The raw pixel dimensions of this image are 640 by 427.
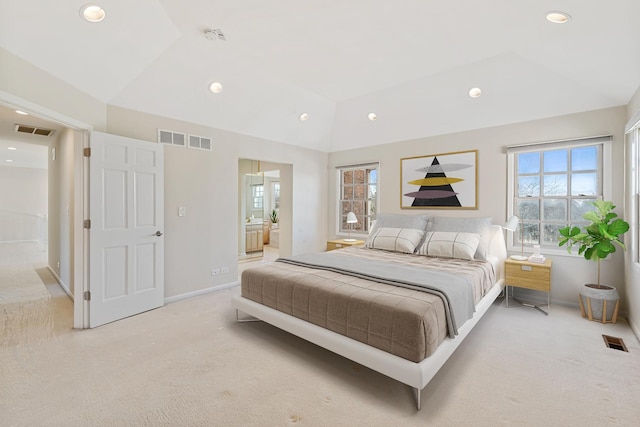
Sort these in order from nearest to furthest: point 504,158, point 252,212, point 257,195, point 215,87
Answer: point 215,87
point 504,158
point 252,212
point 257,195

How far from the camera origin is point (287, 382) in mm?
2152

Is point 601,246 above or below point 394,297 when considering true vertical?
above

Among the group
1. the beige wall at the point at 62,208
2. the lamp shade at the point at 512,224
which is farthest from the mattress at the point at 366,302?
the beige wall at the point at 62,208

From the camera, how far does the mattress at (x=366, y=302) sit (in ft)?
6.40

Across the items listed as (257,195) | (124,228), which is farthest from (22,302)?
(257,195)

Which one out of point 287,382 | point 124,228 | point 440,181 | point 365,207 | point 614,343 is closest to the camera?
point 287,382

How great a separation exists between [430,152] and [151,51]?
3.85 meters

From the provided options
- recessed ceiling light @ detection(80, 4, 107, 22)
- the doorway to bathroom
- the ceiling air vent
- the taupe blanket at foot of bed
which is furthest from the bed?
the ceiling air vent

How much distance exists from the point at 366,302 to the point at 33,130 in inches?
214

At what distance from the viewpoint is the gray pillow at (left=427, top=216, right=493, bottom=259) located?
3.67 meters

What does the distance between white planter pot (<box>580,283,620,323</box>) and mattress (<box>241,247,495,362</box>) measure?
941 millimetres

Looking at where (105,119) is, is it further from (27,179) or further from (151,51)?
(27,179)

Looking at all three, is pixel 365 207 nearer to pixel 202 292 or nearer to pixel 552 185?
pixel 552 185

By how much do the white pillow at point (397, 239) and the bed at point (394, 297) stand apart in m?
0.03
